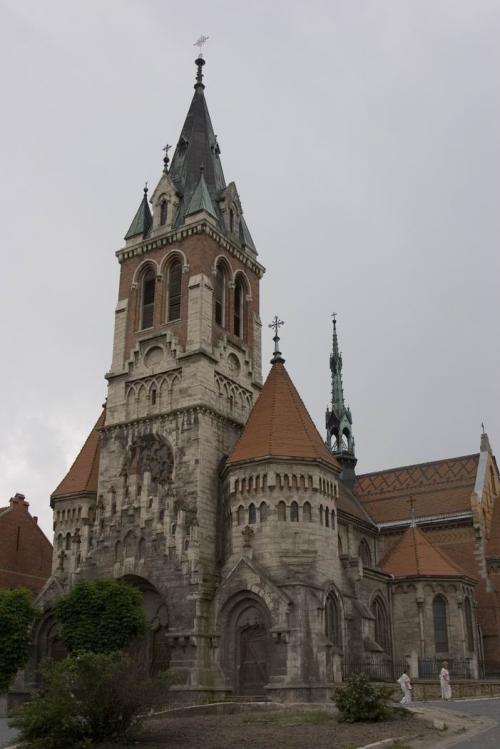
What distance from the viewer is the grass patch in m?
22.3

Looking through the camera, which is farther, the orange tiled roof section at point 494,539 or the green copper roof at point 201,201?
the orange tiled roof section at point 494,539

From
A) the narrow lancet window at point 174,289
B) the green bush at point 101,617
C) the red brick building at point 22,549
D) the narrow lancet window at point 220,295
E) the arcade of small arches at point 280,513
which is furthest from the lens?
the red brick building at point 22,549

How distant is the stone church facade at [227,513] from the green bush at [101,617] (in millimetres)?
2112

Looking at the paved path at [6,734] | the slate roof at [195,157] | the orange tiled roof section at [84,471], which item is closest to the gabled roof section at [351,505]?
the orange tiled roof section at [84,471]

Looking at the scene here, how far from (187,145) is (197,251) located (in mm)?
10135

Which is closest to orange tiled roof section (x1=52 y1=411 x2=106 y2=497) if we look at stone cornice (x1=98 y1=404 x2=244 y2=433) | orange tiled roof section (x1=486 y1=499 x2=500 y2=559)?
stone cornice (x1=98 y1=404 x2=244 y2=433)

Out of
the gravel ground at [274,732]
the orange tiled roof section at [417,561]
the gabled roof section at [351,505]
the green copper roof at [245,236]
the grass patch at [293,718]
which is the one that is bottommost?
the gravel ground at [274,732]

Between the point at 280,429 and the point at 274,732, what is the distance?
63.4 ft

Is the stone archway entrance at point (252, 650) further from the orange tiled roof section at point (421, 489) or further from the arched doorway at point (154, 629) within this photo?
the orange tiled roof section at point (421, 489)

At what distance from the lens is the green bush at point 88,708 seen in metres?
18.0

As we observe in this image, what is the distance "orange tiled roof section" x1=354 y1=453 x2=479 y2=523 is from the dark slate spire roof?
918 inches

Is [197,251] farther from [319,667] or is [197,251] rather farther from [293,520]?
[319,667]

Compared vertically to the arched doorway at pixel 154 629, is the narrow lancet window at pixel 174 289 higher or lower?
higher

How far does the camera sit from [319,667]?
32.3 metres
